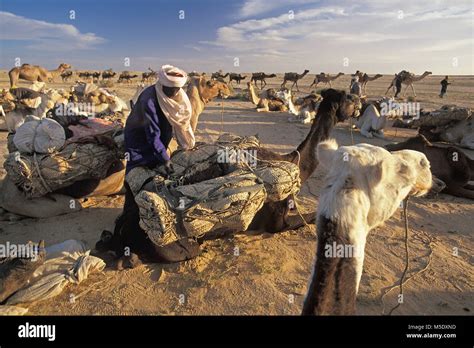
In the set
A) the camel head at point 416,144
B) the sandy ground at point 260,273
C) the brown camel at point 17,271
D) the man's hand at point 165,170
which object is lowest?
the sandy ground at point 260,273

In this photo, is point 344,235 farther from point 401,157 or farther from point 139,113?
point 139,113

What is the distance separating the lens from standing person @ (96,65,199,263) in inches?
158

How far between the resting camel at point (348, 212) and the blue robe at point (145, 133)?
2611 mm

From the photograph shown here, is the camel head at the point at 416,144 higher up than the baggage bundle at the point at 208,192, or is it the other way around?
the camel head at the point at 416,144

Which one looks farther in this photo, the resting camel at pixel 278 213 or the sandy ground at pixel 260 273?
the resting camel at pixel 278 213

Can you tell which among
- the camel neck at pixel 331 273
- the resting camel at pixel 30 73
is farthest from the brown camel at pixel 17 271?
the resting camel at pixel 30 73

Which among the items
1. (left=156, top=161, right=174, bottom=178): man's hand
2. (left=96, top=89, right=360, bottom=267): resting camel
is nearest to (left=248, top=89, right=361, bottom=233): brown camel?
(left=96, top=89, right=360, bottom=267): resting camel

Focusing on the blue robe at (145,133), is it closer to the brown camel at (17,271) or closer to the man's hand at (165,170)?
the man's hand at (165,170)

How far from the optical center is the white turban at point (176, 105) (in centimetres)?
420

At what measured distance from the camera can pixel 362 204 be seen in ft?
6.33

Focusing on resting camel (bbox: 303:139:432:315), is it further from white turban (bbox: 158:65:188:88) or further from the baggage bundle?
white turban (bbox: 158:65:188:88)

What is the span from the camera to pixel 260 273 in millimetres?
3840

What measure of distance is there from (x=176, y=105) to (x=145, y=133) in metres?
0.51

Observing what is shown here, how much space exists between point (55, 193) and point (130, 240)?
6.11ft
